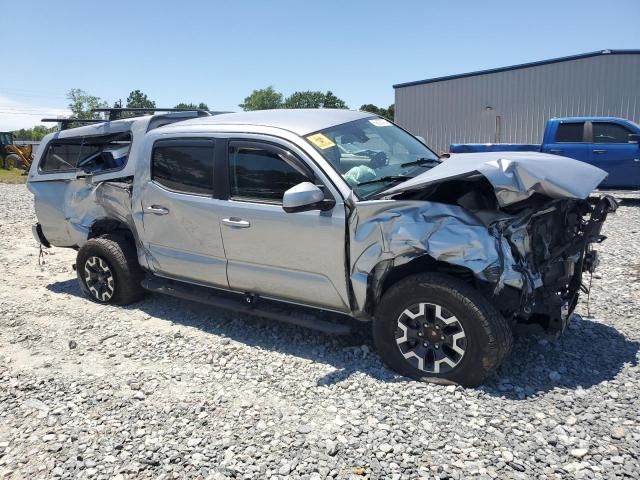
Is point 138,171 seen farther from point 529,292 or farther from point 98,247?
point 529,292

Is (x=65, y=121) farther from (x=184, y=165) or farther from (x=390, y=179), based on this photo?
(x=390, y=179)

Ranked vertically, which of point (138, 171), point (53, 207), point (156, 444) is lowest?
point (156, 444)

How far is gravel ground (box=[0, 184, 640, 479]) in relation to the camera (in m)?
2.78

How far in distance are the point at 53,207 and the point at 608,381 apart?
19.1ft

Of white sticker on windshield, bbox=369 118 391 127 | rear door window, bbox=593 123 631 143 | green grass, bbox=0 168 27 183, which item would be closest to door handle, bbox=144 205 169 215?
white sticker on windshield, bbox=369 118 391 127

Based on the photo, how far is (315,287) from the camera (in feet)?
12.9

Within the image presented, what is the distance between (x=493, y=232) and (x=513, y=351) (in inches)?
47.5

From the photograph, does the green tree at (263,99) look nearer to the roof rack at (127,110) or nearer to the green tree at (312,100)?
the green tree at (312,100)

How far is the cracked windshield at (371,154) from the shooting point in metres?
3.90

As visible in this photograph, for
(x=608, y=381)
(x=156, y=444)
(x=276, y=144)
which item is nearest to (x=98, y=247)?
(x=276, y=144)

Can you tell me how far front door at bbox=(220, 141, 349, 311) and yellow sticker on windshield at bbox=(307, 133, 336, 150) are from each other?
18cm

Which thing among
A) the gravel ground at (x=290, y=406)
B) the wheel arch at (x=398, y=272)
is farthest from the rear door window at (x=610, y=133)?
the wheel arch at (x=398, y=272)

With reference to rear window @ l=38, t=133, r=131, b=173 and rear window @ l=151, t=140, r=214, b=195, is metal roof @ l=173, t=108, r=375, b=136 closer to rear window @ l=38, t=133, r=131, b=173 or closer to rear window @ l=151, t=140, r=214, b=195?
rear window @ l=151, t=140, r=214, b=195

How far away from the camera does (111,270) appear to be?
212 inches
